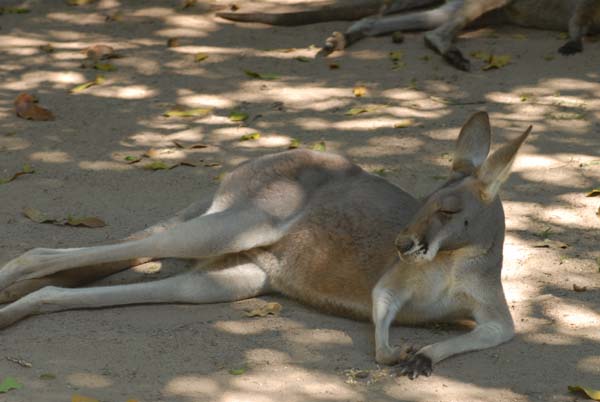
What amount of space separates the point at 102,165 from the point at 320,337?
2274mm

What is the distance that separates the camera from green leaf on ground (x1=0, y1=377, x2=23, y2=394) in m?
3.40

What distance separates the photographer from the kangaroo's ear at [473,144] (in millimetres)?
4035

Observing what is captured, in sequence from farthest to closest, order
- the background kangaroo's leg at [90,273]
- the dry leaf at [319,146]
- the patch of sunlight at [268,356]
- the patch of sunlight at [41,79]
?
the patch of sunlight at [41,79]
the dry leaf at [319,146]
the background kangaroo's leg at [90,273]
the patch of sunlight at [268,356]

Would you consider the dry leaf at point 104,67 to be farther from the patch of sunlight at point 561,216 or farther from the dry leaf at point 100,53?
the patch of sunlight at point 561,216

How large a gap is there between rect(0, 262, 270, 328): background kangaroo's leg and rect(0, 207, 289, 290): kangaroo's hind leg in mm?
104

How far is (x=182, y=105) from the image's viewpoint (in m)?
6.73

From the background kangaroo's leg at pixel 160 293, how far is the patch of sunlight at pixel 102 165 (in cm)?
158

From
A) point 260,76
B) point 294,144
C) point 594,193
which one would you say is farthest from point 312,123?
point 594,193

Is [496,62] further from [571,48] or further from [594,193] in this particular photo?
[594,193]

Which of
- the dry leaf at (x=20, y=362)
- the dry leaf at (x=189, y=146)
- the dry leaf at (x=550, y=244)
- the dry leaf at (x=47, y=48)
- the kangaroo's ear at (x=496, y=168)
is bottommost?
the dry leaf at (x=550, y=244)

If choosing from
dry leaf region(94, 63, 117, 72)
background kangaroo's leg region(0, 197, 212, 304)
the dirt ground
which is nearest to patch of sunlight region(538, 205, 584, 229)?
the dirt ground

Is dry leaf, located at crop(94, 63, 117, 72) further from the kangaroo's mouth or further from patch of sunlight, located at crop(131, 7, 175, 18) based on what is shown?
the kangaroo's mouth

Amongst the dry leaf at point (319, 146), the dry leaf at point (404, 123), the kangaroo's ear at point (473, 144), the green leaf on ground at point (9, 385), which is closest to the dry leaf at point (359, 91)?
the dry leaf at point (404, 123)

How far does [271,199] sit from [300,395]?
1131 mm
